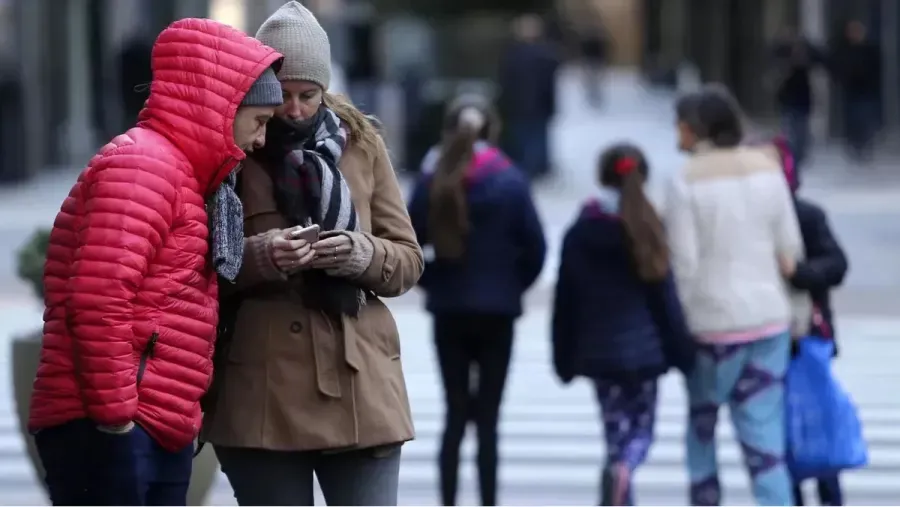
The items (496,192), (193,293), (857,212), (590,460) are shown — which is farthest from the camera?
(857,212)

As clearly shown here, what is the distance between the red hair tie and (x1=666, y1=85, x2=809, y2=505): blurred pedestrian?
10.8 inches

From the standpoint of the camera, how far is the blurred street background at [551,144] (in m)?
9.14

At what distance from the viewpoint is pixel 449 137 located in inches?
→ 301

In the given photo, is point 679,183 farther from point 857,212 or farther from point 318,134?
point 857,212

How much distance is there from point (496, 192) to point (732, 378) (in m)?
1.30

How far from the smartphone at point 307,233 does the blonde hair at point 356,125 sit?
1.11 feet

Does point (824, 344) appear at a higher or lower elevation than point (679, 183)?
lower

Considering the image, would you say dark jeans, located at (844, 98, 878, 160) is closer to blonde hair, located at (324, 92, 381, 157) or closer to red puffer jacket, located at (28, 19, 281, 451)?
blonde hair, located at (324, 92, 381, 157)

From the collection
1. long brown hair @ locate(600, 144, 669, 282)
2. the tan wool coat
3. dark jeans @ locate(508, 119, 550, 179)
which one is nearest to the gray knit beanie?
the tan wool coat

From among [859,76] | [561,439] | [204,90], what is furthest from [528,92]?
[204,90]

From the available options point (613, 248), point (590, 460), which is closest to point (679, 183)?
point (613, 248)

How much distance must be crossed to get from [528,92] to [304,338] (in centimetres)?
1719

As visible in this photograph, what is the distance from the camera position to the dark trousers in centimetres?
757

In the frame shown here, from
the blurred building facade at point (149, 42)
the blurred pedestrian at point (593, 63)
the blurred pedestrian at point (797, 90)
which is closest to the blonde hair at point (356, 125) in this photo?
the blurred building facade at point (149, 42)
